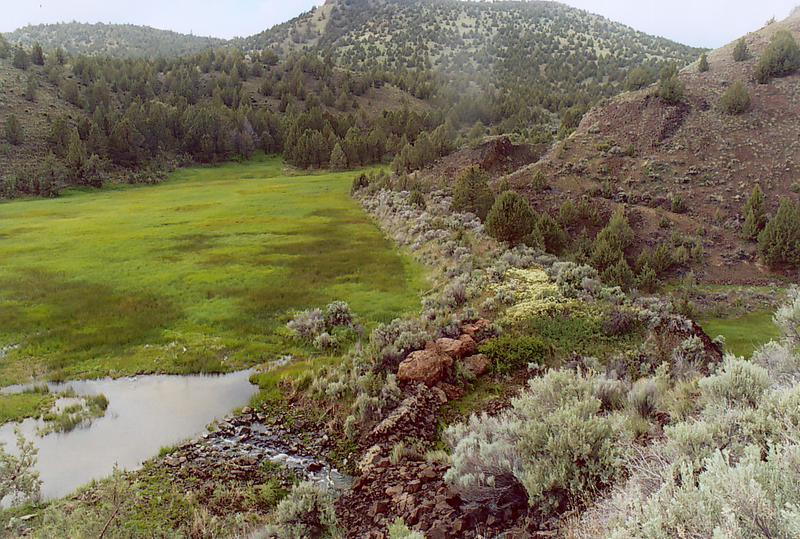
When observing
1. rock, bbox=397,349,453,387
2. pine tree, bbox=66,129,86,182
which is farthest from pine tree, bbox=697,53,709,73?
pine tree, bbox=66,129,86,182

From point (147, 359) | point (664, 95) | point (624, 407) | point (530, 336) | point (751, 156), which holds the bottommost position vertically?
point (147, 359)

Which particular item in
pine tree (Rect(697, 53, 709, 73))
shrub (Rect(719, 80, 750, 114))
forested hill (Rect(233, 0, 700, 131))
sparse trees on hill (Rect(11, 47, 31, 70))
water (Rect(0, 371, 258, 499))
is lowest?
water (Rect(0, 371, 258, 499))

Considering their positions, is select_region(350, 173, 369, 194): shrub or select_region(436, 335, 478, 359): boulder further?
select_region(350, 173, 369, 194): shrub

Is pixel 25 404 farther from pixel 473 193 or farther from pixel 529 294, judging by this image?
pixel 473 193

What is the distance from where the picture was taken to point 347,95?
335 feet

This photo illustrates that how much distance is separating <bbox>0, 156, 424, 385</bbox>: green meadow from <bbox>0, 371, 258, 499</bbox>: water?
85 centimetres

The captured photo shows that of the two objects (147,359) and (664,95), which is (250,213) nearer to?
(147,359)

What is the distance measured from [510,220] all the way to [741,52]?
3847 centimetres

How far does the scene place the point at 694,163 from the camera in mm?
37875

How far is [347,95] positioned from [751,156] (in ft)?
263

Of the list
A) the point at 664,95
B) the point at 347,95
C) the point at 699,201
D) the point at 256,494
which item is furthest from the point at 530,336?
the point at 347,95

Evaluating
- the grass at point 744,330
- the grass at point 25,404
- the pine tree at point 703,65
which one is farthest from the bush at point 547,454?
the pine tree at point 703,65

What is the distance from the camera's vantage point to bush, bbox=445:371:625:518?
5.72 m

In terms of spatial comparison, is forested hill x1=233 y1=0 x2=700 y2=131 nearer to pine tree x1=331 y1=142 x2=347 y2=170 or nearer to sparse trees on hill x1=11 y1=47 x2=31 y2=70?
pine tree x1=331 y1=142 x2=347 y2=170
